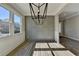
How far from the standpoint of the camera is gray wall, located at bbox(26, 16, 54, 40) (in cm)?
967

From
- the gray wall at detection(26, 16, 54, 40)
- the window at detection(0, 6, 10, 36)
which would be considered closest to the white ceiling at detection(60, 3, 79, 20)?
the gray wall at detection(26, 16, 54, 40)

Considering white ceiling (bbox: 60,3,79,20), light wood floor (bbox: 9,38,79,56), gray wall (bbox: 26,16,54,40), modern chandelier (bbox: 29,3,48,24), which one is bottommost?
light wood floor (bbox: 9,38,79,56)

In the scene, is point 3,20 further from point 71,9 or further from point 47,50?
point 71,9

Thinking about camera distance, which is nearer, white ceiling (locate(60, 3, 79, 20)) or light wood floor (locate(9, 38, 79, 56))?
light wood floor (locate(9, 38, 79, 56))

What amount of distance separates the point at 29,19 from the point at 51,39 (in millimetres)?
2698

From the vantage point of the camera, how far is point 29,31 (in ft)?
32.0

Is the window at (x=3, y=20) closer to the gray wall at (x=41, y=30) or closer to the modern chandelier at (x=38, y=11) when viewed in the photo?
the modern chandelier at (x=38, y=11)

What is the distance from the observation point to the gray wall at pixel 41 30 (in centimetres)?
967

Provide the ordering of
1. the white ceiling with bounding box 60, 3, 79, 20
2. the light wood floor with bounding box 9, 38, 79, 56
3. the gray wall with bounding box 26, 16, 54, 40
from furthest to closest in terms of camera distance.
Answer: the gray wall with bounding box 26, 16, 54, 40 < the white ceiling with bounding box 60, 3, 79, 20 < the light wood floor with bounding box 9, 38, 79, 56

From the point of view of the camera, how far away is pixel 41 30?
9.70m

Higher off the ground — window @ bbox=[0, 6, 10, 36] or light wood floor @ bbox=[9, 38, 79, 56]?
window @ bbox=[0, 6, 10, 36]

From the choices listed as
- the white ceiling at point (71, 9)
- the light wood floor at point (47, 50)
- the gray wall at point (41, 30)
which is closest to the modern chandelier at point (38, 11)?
the gray wall at point (41, 30)

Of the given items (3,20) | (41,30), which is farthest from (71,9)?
(3,20)

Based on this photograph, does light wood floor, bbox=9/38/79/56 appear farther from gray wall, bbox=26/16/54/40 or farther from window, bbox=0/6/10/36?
gray wall, bbox=26/16/54/40
